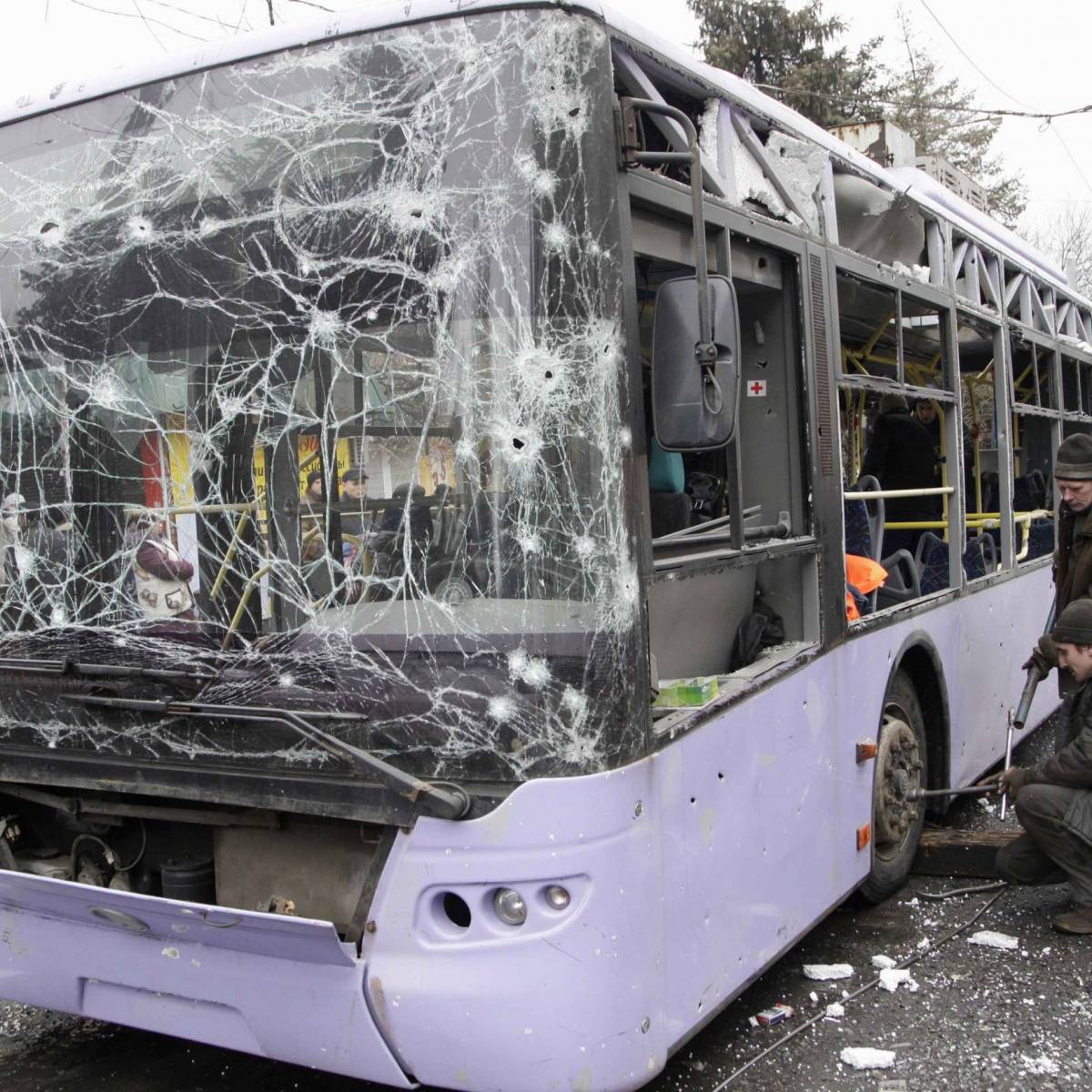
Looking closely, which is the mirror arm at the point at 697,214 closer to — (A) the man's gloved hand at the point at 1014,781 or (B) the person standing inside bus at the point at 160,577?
(B) the person standing inside bus at the point at 160,577

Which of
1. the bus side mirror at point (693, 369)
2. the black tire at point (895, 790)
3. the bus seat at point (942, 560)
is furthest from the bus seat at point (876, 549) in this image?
the bus side mirror at point (693, 369)

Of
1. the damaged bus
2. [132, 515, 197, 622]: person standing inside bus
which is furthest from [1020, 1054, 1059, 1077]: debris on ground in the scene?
[132, 515, 197, 622]: person standing inside bus

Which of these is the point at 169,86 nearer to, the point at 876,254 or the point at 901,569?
the point at 876,254

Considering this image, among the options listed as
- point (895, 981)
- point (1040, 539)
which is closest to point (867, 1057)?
point (895, 981)

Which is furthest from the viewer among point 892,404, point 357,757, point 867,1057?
point 892,404

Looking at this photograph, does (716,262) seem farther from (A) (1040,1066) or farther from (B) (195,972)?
(A) (1040,1066)

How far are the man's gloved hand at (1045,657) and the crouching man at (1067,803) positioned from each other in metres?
0.22

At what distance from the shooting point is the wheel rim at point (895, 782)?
490 centimetres

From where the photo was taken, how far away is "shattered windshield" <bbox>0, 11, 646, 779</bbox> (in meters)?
2.96

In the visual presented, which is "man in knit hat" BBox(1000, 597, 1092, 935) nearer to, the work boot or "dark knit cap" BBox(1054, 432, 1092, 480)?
the work boot

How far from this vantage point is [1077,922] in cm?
495

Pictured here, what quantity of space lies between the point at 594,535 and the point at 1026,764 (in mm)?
5840

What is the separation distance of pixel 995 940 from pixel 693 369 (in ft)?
10.0

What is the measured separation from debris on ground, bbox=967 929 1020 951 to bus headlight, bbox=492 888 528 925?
2659 millimetres
